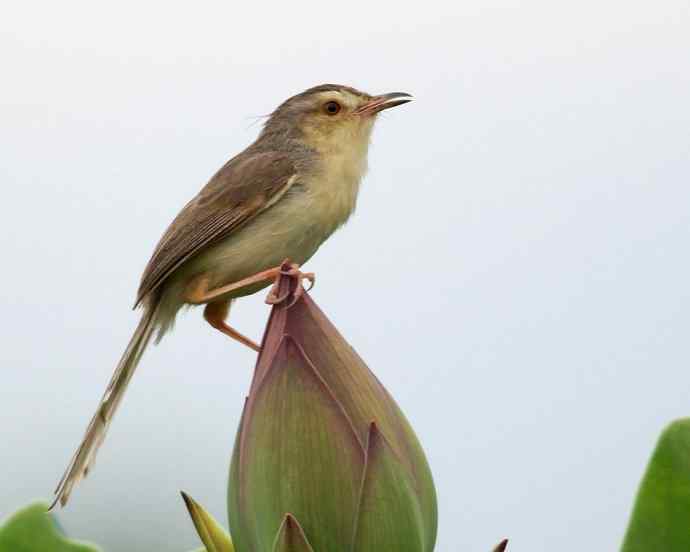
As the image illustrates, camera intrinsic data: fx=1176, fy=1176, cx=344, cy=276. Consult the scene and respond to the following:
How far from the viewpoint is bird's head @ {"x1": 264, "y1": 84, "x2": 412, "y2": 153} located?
9.21 ft

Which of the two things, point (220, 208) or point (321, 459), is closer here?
point (321, 459)

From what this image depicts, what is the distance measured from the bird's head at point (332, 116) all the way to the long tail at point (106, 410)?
2.11 feet

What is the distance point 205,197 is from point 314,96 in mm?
572

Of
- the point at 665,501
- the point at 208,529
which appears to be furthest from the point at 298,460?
the point at 665,501

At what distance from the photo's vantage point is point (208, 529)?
1074mm

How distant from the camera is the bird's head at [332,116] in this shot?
2809mm

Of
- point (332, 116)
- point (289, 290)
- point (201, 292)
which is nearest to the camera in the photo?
point (289, 290)

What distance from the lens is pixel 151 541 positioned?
6.99m

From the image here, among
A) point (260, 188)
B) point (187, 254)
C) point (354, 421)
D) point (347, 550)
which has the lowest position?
point (347, 550)

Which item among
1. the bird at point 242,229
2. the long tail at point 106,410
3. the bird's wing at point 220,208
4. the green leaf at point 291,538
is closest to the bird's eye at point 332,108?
the bird at point 242,229

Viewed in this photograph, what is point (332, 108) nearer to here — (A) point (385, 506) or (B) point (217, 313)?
(B) point (217, 313)

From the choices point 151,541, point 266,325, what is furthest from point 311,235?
point 151,541

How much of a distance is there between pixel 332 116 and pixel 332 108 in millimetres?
24

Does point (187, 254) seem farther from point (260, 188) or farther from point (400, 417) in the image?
point (400, 417)
